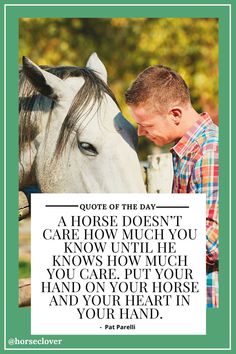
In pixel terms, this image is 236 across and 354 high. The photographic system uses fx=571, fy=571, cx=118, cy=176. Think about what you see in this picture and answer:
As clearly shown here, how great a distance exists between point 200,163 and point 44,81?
35.6 inches

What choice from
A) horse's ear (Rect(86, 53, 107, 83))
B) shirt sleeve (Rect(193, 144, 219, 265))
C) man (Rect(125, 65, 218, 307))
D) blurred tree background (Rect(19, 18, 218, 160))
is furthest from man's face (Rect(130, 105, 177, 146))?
blurred tree background (Rect(19, 18, 218, 160))

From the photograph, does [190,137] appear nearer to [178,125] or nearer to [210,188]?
[178,125]

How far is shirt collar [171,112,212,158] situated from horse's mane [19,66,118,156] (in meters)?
0.44

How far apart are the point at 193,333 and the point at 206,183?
2.86 ft

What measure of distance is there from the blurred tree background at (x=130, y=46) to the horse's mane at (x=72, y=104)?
1172 millimetres

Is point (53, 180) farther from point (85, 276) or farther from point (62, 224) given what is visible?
point (85, 276)

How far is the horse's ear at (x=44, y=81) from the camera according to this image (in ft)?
9.57

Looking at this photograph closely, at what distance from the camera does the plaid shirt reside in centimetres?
282

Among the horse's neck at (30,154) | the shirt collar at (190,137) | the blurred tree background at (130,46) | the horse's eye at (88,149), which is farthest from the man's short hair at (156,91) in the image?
the blurred tree background at (130,46)

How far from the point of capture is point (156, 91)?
2.86 meters

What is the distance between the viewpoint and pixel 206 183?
2928 millimetres

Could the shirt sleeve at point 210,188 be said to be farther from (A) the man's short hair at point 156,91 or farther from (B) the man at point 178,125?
(A) the man's short hair at point 156,91

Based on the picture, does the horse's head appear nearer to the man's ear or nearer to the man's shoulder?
the man's ear

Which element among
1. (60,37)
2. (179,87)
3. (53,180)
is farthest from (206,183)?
(60,37)
